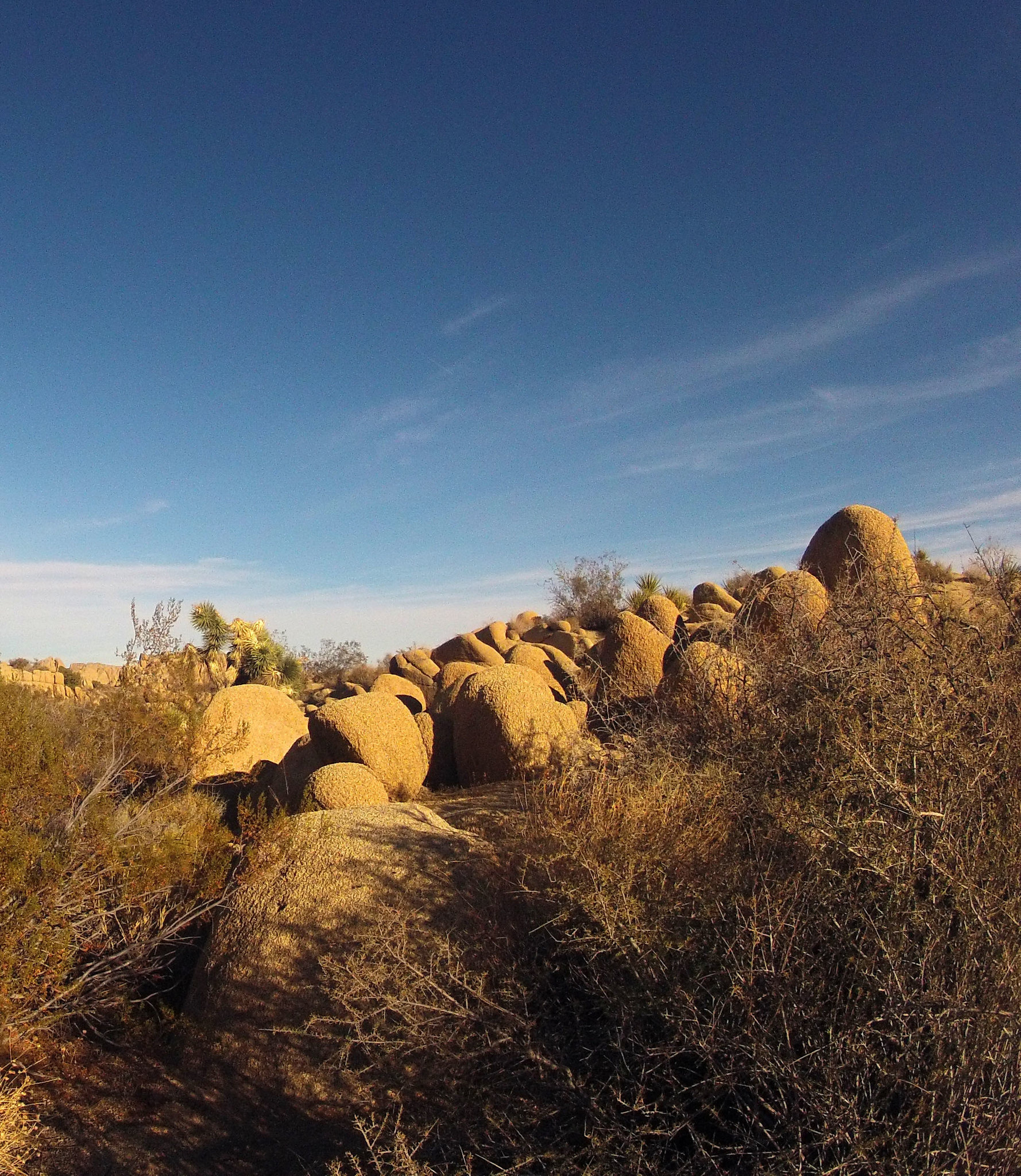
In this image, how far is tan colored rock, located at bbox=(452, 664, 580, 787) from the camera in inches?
357

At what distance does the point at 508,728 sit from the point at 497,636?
21.7 meters

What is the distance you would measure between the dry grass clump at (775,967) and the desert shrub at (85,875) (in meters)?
1.97

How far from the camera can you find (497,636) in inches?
1214

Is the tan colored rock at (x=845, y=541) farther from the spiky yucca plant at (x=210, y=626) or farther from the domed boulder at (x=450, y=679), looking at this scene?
the spiky yucca plant at (x=210, y=626)

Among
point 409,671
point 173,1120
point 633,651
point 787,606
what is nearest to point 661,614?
point 633,651

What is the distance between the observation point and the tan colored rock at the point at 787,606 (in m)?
5.61

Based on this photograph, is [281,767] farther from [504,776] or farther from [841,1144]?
[841,1144]

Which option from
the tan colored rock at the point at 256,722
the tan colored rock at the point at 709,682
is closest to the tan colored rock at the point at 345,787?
the tan colored rock at the point at 256,722

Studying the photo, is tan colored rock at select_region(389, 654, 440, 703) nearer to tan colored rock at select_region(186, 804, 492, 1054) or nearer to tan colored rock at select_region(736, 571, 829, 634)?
tan colored rock at select_region(736, 571, 829, 634)

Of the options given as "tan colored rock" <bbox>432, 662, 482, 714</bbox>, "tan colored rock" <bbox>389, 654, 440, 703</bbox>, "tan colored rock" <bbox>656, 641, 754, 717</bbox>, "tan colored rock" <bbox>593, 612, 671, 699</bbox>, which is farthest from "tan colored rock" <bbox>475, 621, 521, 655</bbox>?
"tan colored rock" <bbox>656, 641, 754, 717</bbox>

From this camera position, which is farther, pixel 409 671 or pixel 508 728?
pixel 409 671

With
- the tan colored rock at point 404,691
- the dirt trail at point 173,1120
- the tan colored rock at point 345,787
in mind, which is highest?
the tan colored rock at point 404,691

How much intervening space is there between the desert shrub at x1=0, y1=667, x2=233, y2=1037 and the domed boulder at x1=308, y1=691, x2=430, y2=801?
1.88 meters

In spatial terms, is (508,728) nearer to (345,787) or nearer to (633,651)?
(345,787)
